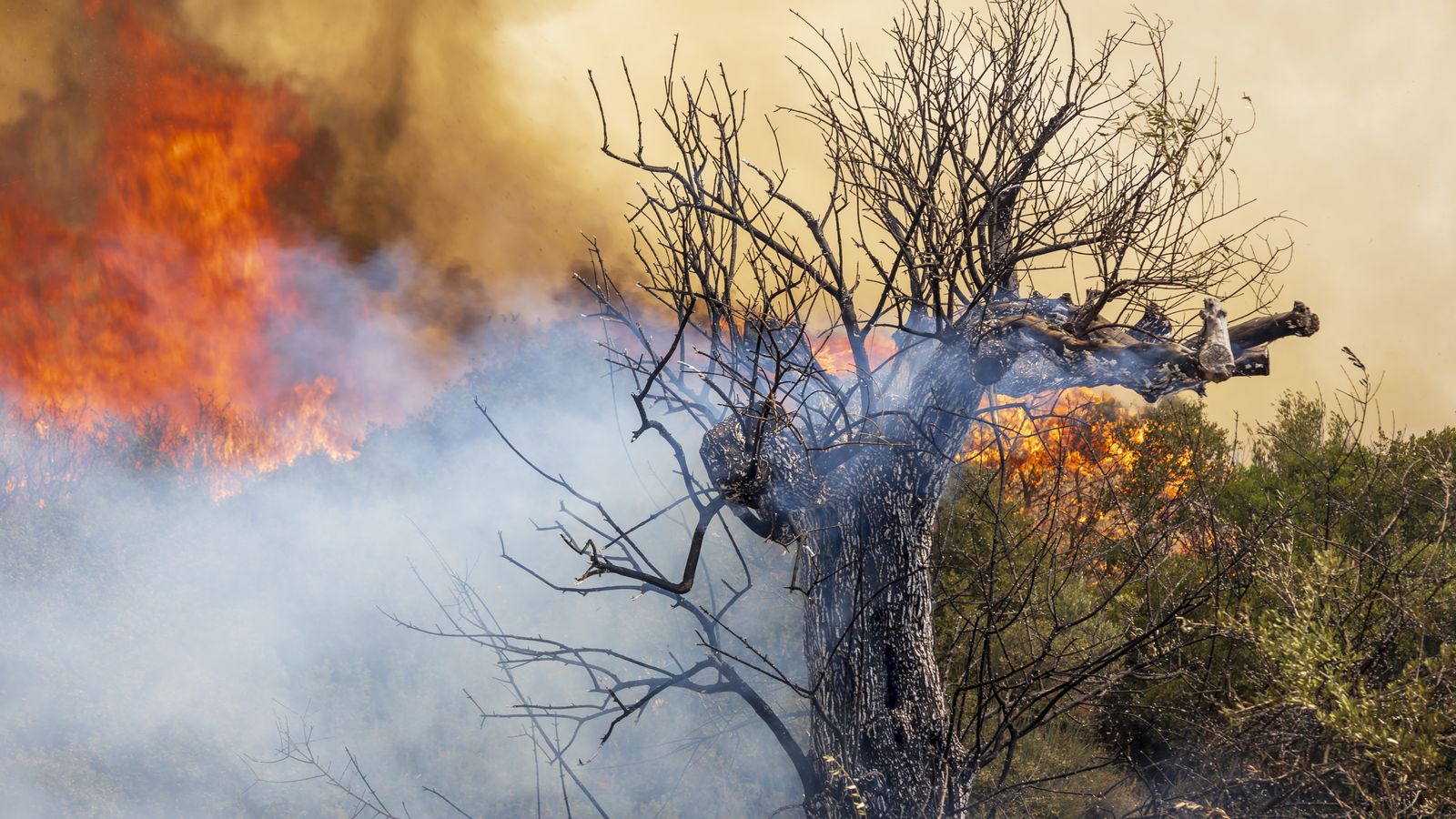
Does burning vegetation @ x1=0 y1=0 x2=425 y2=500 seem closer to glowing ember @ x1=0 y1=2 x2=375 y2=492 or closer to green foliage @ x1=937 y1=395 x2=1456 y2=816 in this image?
glowing ember @ x1=0 y1=2 x2=375 y2=492

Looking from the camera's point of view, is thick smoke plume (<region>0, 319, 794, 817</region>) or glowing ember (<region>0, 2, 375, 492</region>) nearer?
thick smoke plume (<region>0, 319, 794, 817</region>)

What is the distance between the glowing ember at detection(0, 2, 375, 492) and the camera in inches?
530

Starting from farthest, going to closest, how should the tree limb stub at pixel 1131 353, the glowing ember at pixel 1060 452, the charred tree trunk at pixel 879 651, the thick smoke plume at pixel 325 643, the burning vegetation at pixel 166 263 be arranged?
the burning vegetation at pixel 166 263 → the thick smoke plume at pixel 325 643 → the charred tree trunk at pixel 879 651 → the glowing ember at pixel 1060 452 → the tree limb stub at pixel 1131 353

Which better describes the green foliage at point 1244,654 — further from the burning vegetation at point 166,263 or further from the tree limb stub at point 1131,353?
the burning vegetation at point 166,263

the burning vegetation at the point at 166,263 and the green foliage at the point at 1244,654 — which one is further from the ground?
the burning vegetation at the point at 166,263

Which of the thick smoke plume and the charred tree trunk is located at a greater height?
the thick smoke plume

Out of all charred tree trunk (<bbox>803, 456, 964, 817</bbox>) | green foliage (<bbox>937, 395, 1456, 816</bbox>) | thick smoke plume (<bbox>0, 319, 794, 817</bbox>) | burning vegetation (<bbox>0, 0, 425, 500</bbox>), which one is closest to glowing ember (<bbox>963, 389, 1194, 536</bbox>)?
green foliage (<bbox>937, 395, 1456, 816</bbox>)

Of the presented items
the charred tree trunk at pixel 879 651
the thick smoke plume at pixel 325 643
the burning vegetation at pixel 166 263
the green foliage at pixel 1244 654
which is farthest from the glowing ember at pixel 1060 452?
the burning vegetation at pixel 166 263

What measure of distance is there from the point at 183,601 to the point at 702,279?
31.9ft

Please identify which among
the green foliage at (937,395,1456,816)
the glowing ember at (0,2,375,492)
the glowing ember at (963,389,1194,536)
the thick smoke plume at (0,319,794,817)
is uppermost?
the glowing ember at (0,2,375,492)

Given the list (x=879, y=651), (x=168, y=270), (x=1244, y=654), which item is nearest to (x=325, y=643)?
(x=168, y=270)

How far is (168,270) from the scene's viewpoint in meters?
14.0

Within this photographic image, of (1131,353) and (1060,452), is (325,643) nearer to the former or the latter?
(1060,452)

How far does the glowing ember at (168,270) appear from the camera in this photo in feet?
44.2
